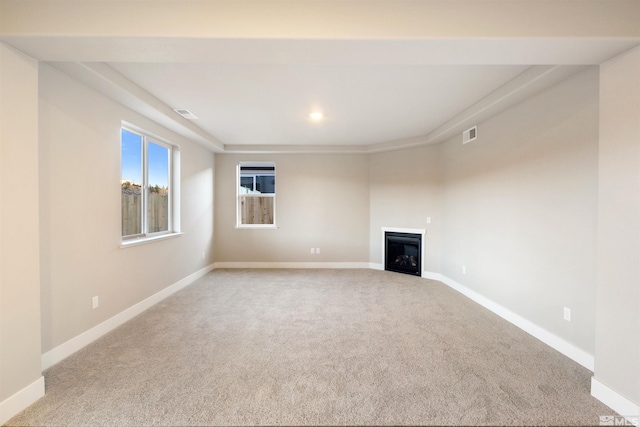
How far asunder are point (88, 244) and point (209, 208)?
2.92m

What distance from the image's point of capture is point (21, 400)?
1.73m

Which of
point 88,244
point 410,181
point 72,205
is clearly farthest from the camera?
point 410,181

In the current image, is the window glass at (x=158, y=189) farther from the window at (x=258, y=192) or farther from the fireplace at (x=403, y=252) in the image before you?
the fireplace at (x=403, y=252)

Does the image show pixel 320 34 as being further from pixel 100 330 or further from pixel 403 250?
pixel 403 250

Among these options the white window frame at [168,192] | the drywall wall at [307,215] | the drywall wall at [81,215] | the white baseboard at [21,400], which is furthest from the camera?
the drywall wall at [307,215]

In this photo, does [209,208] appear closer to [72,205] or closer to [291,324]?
[72,205]

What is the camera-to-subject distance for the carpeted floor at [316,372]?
5.55 feet

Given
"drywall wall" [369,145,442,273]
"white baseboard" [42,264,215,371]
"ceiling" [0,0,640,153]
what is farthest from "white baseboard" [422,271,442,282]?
"white baseboard" [42,264,215,371]

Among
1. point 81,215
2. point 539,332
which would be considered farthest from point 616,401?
point 81,215

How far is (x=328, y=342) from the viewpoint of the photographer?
2.60 m

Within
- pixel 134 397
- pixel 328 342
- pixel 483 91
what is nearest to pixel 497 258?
pixel 483 91

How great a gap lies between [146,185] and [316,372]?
3.17 metres

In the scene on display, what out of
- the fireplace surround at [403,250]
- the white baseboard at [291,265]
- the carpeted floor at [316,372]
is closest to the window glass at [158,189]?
the carpeted floor at [316,372]

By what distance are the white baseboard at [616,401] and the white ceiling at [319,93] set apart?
2.54m
